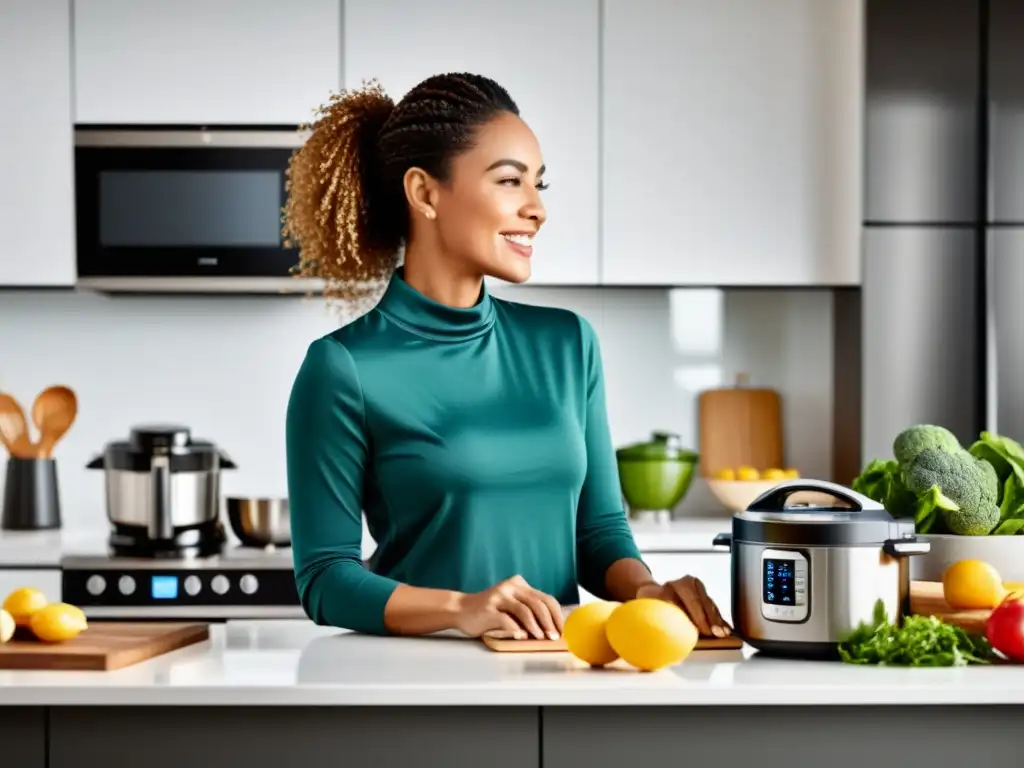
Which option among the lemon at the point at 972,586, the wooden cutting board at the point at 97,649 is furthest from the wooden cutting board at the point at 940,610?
the wooden cutting board at the point at 97,649

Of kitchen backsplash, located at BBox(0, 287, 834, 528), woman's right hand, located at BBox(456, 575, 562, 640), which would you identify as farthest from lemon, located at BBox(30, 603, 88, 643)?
kitchen backsplash, located at BBox(0, 287, 834, 528)

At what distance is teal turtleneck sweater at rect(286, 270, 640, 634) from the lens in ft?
5.28

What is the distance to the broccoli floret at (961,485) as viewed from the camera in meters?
1.68

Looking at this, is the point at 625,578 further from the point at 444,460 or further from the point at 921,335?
the point at 921,335

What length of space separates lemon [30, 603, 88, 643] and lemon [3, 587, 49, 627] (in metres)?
0.02

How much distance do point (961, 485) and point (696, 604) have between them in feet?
1.36

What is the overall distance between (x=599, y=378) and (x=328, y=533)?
47 centimetres

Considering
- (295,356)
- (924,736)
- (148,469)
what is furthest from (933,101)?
(924,736)

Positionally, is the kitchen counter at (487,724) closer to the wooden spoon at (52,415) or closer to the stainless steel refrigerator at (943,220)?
the stainless steel refrigerator at (943,220)

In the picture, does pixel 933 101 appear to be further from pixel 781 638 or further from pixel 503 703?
pixel 503 703

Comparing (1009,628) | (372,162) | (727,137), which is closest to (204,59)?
(727,137)

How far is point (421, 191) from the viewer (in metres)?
1.73

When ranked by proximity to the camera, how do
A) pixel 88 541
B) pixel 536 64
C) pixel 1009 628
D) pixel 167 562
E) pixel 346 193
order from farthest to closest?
pixel 536 64 → pixel 88 541 → pixel 167 562 → pixel 346 193 → pixel 1009 628

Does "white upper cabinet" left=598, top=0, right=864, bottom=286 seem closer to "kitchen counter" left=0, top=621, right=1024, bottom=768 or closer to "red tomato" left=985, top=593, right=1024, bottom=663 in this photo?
"red tomato" left=985, top=593, right=1024, bottom=663
